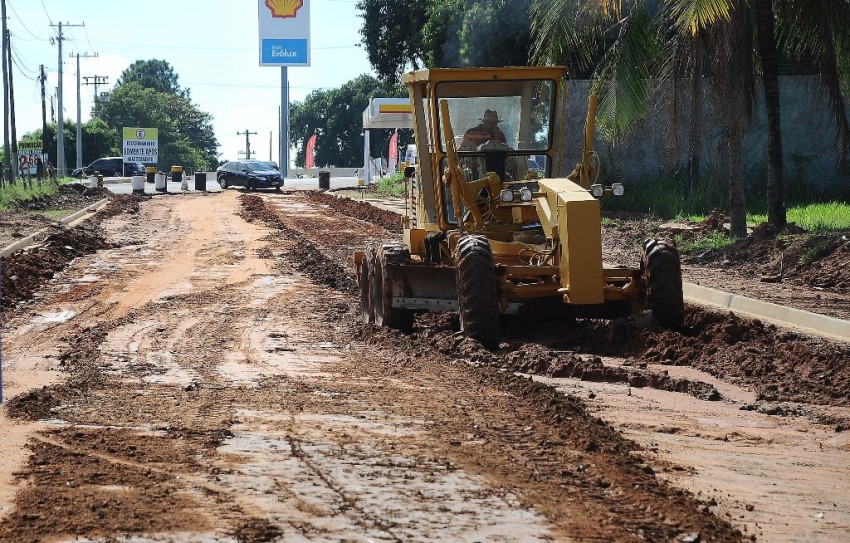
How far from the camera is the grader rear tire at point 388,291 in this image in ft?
41.6

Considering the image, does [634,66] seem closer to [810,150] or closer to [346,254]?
[346,254]

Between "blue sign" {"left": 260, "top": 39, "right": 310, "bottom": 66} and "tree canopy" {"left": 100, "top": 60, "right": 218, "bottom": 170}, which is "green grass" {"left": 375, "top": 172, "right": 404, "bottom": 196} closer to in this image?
"blue sign" {"left": 260, "top": 39, "right": 310, "bottom": 66}

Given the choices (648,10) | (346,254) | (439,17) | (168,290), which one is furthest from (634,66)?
(439,17)

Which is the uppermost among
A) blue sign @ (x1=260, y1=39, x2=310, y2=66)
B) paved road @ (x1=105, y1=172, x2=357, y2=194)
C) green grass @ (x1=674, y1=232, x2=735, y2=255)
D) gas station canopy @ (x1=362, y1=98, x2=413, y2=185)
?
blue sign @ (x1=260, y1=39, x2=310, y2=66)

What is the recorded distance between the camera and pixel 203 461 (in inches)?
279

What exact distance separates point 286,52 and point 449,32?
4481 cm

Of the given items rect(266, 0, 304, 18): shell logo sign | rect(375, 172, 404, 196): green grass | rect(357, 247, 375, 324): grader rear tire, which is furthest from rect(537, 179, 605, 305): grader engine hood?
rect(266, 0, 304, 18): shell logo sign

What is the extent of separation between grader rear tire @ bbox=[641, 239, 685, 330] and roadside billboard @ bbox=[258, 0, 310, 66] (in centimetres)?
7125

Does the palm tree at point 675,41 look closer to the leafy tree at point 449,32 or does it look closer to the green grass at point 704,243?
the green grass at point 704,243

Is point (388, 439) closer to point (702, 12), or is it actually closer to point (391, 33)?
point (702, 12)

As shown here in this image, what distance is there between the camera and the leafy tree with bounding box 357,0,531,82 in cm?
3512

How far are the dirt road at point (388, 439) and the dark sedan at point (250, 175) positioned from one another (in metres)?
37.0

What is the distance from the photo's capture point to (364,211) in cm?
3528

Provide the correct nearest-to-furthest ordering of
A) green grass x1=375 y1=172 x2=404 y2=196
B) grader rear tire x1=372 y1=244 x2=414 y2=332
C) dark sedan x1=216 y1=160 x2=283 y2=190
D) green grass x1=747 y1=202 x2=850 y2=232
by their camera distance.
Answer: grader rear tire x1=372 y1=244 x2=414 y2=332 < green grass x1=747 y1=202 x2=850 y2=232 < green grass x1=375 y1=172 x2=404 y2=196 < dark sedan x1=216 y1=160 x2=283 y2=190
